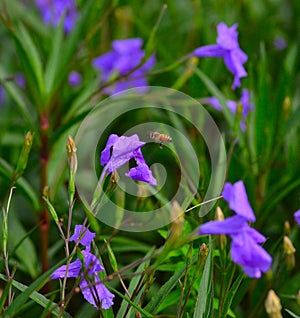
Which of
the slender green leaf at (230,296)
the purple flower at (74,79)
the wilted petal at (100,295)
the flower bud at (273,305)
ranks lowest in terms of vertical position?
the slender green leaf at (230,296)

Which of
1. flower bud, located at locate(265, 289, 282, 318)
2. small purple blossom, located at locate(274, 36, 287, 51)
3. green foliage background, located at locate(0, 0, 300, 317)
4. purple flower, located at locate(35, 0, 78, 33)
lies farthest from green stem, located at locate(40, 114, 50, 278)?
small purple blossom, located at locate(274, 36, 287, 51)

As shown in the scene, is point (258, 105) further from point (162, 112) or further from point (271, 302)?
point (271, 302)

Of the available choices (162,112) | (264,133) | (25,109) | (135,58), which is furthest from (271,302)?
(135,58)

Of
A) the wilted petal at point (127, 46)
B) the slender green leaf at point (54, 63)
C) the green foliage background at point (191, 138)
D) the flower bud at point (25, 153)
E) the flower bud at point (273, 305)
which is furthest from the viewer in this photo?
the wilted petal at point (127, 46)

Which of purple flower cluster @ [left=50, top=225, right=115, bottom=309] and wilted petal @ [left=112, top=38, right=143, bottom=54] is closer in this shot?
purple flower cluster @ [left=50, top=225, right=115, bottom=309]

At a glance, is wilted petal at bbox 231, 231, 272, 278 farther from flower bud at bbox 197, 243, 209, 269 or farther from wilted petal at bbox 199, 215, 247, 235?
flower bud at bbox 197, 243, 209, 269

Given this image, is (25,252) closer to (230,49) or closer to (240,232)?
(230,49)

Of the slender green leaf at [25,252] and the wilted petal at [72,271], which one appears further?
the slender green leaf at [25,252]

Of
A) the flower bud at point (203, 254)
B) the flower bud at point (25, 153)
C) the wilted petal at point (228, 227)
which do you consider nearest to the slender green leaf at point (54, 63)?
the flower bud at point (25, 153)

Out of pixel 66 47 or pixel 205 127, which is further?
pixel 205 127

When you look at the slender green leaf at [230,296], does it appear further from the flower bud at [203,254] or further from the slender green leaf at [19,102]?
the slender green leaf at [19,102]

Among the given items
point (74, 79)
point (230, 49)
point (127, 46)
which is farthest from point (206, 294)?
point (74, 79)
